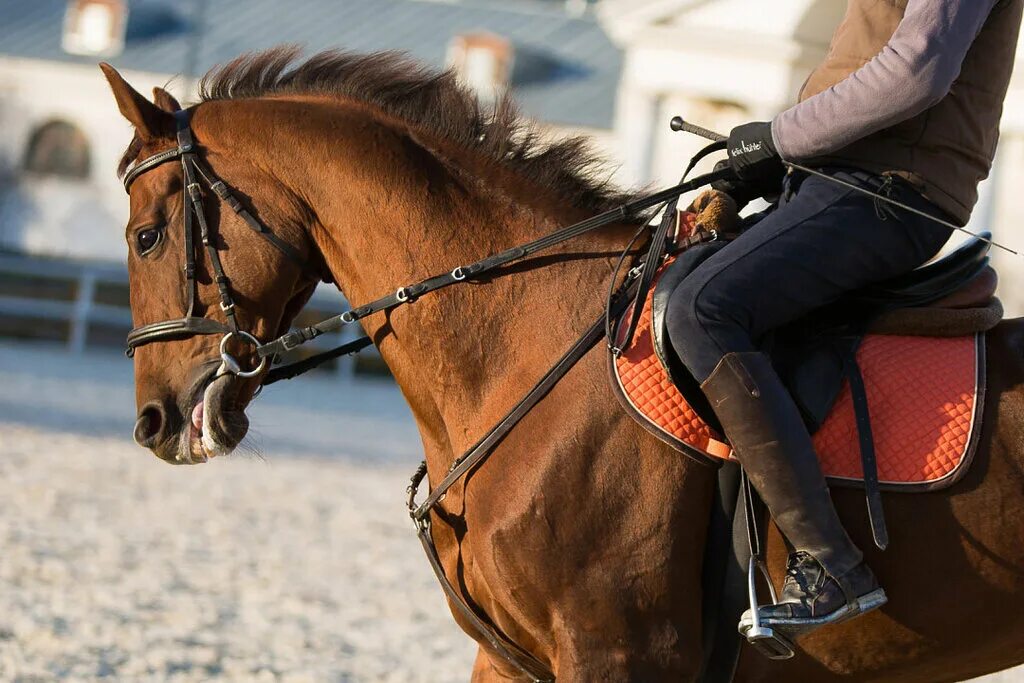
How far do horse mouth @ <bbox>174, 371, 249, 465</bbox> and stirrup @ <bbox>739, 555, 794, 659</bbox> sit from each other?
1.50 m

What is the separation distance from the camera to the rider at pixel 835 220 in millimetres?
3291

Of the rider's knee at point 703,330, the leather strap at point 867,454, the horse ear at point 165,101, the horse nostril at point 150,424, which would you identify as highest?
the horse ear at point 165,101

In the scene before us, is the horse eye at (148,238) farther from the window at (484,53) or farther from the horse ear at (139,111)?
the window at (484,53)

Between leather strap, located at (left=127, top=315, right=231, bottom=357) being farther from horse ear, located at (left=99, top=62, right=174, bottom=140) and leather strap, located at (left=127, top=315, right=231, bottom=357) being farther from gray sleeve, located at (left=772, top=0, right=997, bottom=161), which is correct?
gray sleeve, located at (left=772, top=0, right=997, bottom=161)

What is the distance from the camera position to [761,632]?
127 inches

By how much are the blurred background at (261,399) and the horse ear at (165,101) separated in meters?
0.43

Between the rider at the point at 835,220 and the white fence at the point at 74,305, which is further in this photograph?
the white fence at the point at 74,305

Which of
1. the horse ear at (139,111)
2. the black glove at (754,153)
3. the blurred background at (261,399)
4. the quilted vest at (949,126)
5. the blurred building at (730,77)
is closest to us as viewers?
the quilted vest at (949,126)

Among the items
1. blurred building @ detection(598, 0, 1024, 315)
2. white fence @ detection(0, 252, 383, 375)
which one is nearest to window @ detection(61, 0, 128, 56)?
white fence @ detection(0, 252, 383, 375)

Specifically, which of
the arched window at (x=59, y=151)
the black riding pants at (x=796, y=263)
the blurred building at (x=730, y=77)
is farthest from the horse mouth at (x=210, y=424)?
the arched window at (x=59, y=151)

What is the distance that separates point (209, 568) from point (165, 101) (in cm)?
600

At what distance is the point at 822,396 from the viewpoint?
11.3 ft

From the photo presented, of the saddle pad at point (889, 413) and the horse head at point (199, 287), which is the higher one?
the horse head at point (199, 287)

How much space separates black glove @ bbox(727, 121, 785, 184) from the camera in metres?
3.65
